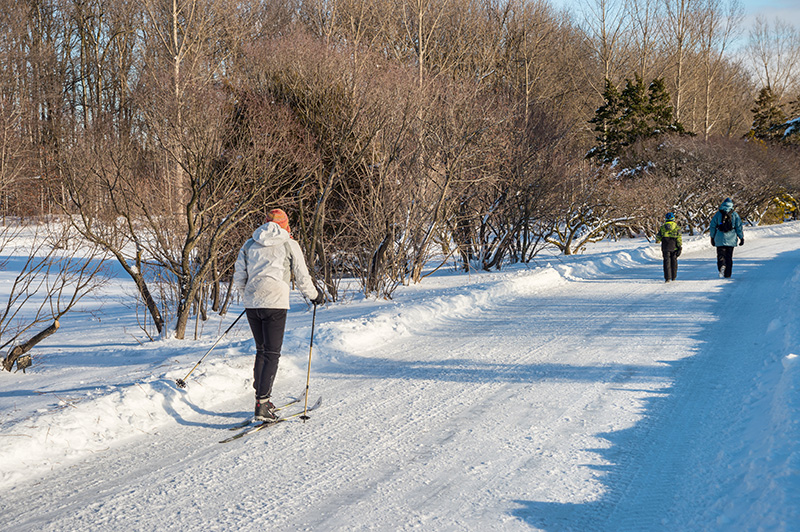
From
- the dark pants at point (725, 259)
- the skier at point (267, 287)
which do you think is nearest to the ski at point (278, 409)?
the skier at point (267, 287)

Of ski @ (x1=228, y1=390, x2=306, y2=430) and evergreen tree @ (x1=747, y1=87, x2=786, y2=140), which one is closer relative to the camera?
ski @ (x1=228, y1=390, x2=306, y2=430)

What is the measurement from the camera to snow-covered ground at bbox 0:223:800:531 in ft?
11.9

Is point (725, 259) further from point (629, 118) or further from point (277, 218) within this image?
point (629, 118)

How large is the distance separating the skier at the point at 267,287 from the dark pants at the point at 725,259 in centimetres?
1305

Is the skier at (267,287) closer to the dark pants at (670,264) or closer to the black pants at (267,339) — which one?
the black pants at (267,339)

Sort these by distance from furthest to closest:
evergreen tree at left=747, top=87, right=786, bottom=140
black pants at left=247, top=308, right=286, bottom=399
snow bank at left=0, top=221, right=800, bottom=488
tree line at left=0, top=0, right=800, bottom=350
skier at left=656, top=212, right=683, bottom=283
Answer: evergreen tree at left=747, top=87, right=786, bottom=140
skier at left=656, top=212, right=683, bottom=283
tree line at left=0, top=0, right=800, bottom=350
black pants at left=247, top=308, right=286, bottom=399
snow bank at left=0, top=221, right=800, bottom=488

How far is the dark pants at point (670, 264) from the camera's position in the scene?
14.5 metres

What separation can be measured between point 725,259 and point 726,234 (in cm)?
67

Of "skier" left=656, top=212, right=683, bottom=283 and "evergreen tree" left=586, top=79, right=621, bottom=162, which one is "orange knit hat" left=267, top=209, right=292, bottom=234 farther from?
"evergreen tree" left=586, top=79, right=621, bottom=162

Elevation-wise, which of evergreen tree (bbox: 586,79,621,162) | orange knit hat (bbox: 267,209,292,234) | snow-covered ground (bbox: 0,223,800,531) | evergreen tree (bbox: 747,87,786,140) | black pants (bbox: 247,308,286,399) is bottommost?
snow-covered ground (bbox: 0,223,800,531)

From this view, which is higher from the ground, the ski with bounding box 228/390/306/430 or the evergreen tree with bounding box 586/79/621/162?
the evergreen tree with bounding box 586/79/621/162

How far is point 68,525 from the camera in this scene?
354 centimetres

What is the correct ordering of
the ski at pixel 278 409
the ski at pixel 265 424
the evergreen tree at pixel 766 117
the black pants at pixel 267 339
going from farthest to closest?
the evergreen tree at pixel 766 117, the black pants at pixel 267 339, the ski at pixel 278 409, the ski at pixel 265 424

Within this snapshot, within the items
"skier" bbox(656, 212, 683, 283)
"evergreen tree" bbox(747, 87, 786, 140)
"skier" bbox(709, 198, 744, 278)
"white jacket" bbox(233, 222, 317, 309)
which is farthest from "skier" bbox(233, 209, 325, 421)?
Answer: "evergreen tree" bbox(747, 87, 786, 140)
